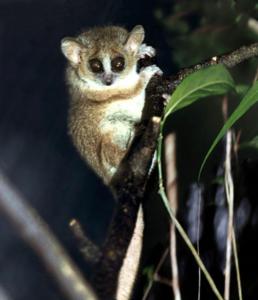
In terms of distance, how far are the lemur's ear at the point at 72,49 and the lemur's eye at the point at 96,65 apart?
4cm

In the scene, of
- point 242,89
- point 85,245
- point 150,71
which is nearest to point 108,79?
point 150,71

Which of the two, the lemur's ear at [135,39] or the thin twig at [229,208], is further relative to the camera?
the lemur's ear at [135,39]

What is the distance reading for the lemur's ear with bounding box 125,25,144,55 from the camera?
5.54 feet

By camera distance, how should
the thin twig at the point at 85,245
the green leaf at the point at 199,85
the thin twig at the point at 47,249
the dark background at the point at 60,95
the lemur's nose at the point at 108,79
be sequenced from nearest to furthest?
the thin twig at the point at 47,249
the green leaf at the point at 199,85
the thin twig at the point at 85,245
the dark background at the point at 60,95
the lemur's nose at the point at 108,79

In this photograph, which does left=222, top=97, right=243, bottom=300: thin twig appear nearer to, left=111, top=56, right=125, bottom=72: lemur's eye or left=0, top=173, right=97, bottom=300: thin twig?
left=111, top=56, right=125, bottom=72: lemur's eye

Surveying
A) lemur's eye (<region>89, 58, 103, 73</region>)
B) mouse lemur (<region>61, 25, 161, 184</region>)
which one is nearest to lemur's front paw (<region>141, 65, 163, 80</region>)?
mouse lemur (<region>61, 25, 161, 184</region>)

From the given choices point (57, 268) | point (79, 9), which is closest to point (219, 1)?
point (79, 9)

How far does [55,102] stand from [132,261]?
52 cm

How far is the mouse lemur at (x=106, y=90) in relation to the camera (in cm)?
174

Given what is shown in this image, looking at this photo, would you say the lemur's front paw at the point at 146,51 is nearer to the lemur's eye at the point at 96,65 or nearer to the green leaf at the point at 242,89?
the lemur's eye at the point at 96,65

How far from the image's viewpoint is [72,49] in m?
1.72

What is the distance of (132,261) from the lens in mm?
1598

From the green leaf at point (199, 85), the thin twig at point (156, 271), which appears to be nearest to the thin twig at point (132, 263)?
the thin twig at point (156, 271)

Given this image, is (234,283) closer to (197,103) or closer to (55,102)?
(197,103)
